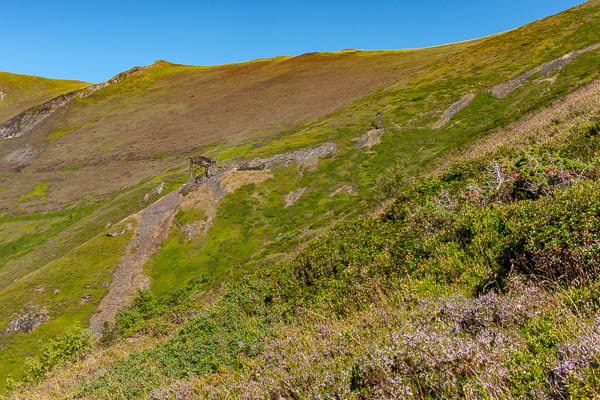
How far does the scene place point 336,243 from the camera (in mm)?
11562

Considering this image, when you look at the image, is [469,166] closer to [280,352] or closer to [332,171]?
[280,352]

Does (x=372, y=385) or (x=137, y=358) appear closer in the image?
(x=372, y=385)

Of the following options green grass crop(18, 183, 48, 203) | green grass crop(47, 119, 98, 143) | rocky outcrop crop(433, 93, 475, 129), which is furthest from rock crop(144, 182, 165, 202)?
green grass crop(47, 119, 98, 143)

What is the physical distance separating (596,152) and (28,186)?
127103 mm

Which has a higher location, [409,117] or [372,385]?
[409,117]

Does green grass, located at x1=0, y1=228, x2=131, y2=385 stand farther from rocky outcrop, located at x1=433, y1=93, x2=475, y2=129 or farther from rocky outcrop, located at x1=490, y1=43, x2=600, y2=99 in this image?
rocky outcrop, located at x1=490, y1=43, x2=600, y2=99

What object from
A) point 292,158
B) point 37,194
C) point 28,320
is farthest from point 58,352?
point 37,194

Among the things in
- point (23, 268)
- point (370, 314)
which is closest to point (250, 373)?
point (370, 314)

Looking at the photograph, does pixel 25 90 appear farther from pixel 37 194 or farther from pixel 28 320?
pixel 28 320

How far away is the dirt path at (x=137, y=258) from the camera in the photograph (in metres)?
35.4

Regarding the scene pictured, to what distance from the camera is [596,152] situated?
9.19m

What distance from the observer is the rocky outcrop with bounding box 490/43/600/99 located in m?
57.1

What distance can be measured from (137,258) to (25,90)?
19722 cm

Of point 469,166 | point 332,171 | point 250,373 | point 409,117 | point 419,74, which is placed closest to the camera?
point 250,373
